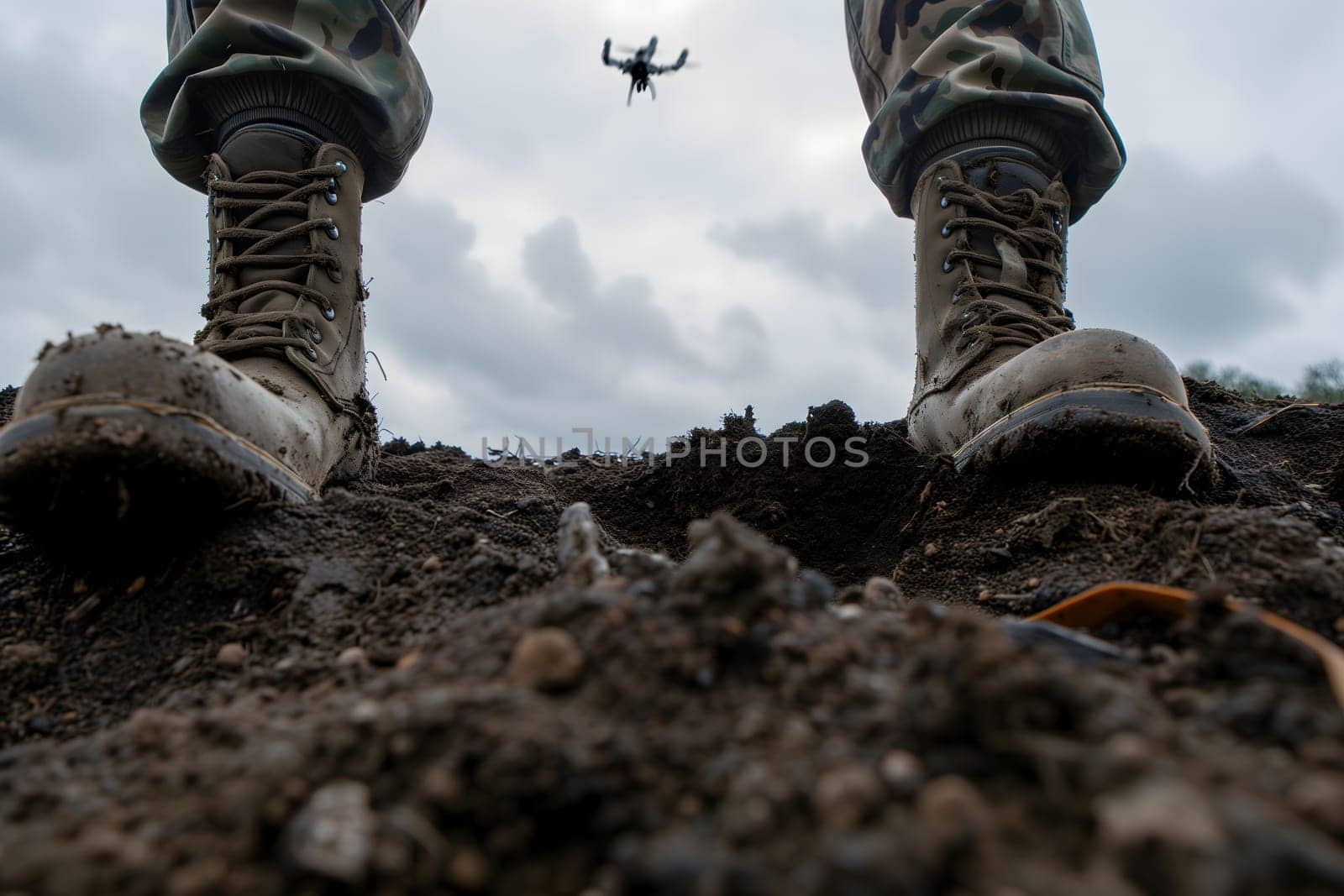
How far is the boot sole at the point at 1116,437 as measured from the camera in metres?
1.55

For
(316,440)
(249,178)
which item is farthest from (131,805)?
(249,178)

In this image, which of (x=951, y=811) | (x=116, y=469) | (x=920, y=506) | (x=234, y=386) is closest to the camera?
(x=951, y=811)

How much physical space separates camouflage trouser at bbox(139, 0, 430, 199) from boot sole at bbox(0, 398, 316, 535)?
3.82 ft

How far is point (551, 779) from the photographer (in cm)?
49

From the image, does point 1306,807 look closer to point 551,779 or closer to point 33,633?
point 551,779

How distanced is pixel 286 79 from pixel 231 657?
5.18 feet

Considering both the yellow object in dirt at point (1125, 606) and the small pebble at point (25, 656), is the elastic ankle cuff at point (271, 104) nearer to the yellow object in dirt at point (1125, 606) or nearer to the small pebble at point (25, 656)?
the small pebble at point (25, 656)

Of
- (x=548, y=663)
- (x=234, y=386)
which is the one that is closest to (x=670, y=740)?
(x=548, y=663)

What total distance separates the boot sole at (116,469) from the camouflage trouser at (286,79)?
1.16 m

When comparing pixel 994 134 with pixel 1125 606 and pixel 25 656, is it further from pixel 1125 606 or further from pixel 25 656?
pixel 25 656

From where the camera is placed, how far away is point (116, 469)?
1121 mm

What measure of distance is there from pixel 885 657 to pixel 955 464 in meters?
1.47

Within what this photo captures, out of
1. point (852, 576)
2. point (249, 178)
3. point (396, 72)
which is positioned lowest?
point (852, 576)

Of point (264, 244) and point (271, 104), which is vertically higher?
point (271, 104)
